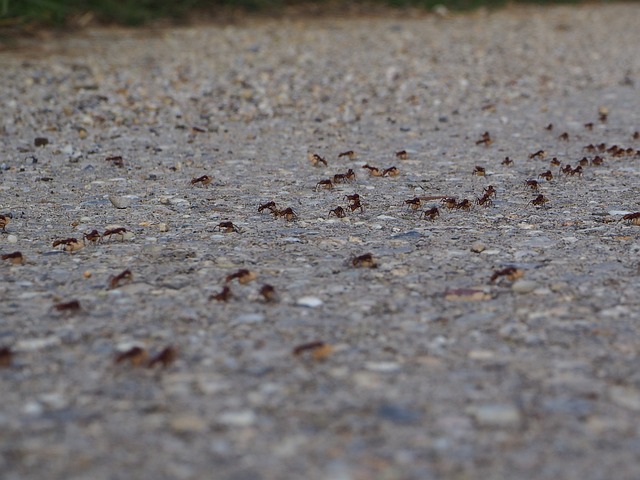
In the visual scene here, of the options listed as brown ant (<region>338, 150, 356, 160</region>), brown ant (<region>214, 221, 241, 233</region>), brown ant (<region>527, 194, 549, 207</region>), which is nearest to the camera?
brown ant (<region>214, 221, 241, 233</region>)

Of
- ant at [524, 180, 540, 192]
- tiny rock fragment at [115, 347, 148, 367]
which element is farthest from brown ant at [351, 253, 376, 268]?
ant at [524, 180, 540, 192]

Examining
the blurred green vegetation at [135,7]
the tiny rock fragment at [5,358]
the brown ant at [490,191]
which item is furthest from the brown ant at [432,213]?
the blurred green vegetation at [135,7]

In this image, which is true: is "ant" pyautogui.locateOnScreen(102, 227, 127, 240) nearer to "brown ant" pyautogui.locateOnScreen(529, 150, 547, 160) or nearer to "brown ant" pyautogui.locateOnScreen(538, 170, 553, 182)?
"brown ant" pyautogui.locateOnScreen(538, 170, 553, 182)

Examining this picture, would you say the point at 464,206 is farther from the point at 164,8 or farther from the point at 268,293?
the point at 164,8

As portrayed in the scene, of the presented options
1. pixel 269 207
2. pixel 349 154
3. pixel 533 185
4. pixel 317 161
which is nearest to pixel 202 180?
pixel 269 207

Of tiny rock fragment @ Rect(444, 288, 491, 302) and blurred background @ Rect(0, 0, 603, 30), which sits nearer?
tiny rock fragment @ Rect(444, 288, 491, 302)

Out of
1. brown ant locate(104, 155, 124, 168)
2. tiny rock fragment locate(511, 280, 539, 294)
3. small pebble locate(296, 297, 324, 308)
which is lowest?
brown ant locate(104, 155, 124, 168)
